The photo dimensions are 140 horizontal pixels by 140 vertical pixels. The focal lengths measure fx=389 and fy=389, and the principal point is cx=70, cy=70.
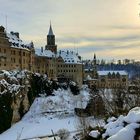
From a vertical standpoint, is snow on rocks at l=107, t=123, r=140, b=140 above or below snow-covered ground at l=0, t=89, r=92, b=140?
above

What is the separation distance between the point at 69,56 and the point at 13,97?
53951 mm

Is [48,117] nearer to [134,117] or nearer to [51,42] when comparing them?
[134,117]

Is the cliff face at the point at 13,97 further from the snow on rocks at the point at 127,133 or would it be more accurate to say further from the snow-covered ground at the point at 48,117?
the snow on rocks at the point at 127,133

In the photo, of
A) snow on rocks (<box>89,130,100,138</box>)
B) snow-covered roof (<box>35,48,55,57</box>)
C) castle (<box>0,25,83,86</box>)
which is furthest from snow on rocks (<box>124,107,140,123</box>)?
snow-covered roof (<box>35,48,55,57</box>)

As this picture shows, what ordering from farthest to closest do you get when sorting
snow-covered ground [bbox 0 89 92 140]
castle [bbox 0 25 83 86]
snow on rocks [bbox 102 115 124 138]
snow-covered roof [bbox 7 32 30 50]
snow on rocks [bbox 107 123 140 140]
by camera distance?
snow-covered roof [bbox 7 32 30 50] < castle [bbox 0 25 83 86] < snow-covered ground [bbox 0 89 92 140] < snow on rocks [bbox 102 115 124 138] < snow on rocks [bbox 107 123 140 140]

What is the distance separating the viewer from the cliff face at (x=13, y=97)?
176ft

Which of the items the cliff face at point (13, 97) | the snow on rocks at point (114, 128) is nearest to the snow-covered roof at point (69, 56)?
the cliff face at point (13, 97)

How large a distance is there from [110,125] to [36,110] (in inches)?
2078

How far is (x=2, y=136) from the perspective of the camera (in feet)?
Result: 162

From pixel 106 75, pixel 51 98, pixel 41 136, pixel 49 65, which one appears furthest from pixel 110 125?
pixel 106 75

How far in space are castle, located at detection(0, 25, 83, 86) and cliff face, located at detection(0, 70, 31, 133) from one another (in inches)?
227

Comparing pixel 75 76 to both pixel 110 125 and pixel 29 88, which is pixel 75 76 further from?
pixel 110 125

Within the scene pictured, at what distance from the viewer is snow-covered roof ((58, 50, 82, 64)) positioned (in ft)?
356

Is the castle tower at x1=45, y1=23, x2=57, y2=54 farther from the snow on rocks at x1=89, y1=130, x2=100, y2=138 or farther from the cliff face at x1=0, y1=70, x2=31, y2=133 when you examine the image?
the snow on rocks at x1=89, y1=130, x2=100, y2=138
